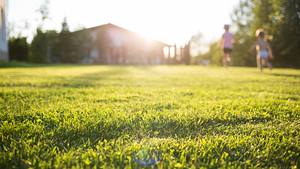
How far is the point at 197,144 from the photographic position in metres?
1.78

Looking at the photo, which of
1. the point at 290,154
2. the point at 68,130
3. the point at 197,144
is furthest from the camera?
the point at 68,130

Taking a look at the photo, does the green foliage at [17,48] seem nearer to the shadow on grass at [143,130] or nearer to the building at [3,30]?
the building at [3,30]

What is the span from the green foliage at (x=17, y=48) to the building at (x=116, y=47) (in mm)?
7438

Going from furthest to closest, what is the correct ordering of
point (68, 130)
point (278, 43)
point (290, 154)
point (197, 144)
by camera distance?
point (278, 43) → point (68, 130) → point (197, 144) → point (290, 154)

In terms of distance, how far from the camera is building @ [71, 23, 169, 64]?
35875 millimetres

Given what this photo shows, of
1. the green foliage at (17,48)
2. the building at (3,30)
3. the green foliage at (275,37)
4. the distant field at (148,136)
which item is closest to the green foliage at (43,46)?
the green foliage at (17,48)

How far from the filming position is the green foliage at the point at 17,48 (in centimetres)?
2811

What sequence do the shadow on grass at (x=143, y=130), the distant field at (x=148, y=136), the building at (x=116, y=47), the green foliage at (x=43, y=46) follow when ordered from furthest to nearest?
the building at (x=116, y=47) < the green foliage at (x=43, y=46) < the shadow on grass at (x=143, y=130) < the distant field at (x=148, y=136)

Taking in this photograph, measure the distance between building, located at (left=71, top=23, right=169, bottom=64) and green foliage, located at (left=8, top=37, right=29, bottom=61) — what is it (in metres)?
7.44

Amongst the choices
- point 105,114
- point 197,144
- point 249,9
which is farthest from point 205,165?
point 249,9

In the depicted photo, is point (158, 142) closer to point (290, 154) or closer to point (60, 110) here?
point (290, 154)

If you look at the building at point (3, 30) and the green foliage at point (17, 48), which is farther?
the green foliage at point (17, 48)

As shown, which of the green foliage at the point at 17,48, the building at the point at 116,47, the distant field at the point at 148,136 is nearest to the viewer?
the distant field at the point at 148,136

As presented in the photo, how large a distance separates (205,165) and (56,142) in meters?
0.95
